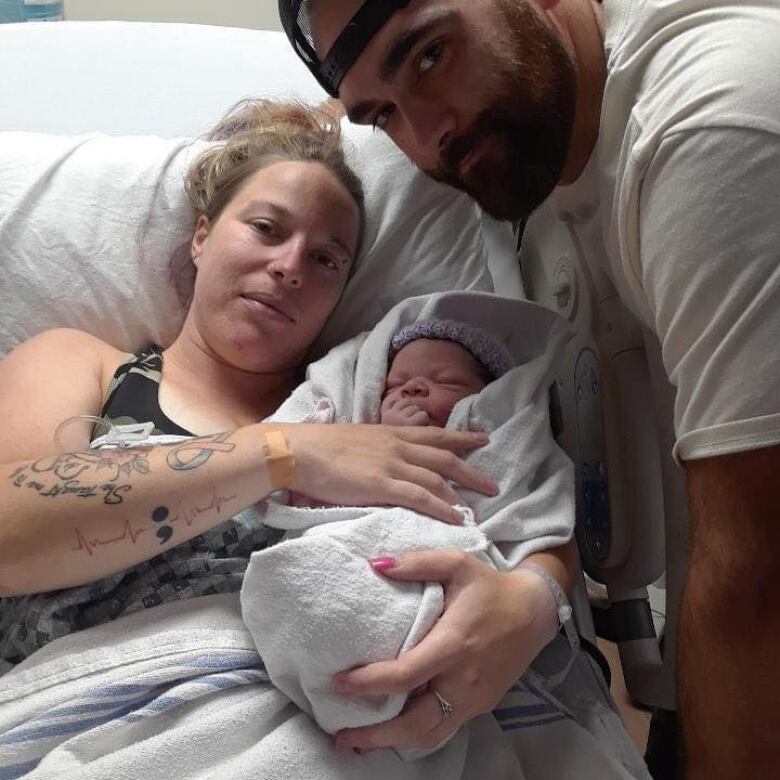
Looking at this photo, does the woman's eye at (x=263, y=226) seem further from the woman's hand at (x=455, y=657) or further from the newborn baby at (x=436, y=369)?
the woman's hand at (x=455, y=657)

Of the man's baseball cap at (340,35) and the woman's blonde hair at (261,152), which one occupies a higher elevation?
the man's baseball cap at (340,35)

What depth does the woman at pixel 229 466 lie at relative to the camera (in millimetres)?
1020

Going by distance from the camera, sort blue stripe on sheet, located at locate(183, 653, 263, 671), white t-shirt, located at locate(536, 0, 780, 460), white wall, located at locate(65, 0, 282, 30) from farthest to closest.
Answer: white wall, located at locate(65, 0, 282, 30) → blue stripe on sheet, located at locate(183, 653, 263, 671) → white t-shirt, located at locate(536, 0, 780, 460)

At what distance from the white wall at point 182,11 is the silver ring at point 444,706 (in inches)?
82.1

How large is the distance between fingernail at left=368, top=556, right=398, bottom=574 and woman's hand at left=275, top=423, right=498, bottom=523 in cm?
11

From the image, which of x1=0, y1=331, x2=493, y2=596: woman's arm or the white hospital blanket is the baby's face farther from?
the white hospital blanket

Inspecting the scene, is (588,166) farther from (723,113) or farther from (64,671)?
(64,671)

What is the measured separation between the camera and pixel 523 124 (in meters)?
1.23

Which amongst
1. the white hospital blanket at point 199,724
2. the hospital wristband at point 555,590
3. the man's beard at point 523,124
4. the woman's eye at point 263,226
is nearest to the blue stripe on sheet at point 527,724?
the white hospital blanket at point 199,724

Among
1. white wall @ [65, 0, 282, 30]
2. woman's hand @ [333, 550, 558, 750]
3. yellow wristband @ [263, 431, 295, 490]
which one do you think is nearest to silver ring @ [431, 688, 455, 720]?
woman's hand @ [333, 550, 558, 750]

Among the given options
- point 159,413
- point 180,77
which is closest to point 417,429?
point 159,413

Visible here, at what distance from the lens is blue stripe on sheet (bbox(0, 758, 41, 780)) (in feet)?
3.07

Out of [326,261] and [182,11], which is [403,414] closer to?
[326,261]

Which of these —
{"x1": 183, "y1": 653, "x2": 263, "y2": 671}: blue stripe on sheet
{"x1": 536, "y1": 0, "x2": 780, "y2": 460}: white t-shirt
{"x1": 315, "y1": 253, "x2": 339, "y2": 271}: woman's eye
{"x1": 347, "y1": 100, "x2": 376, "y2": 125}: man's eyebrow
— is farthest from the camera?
{"x1": 315, "y1": 253, "x2": 339, "y2": 271}: woman's eye
